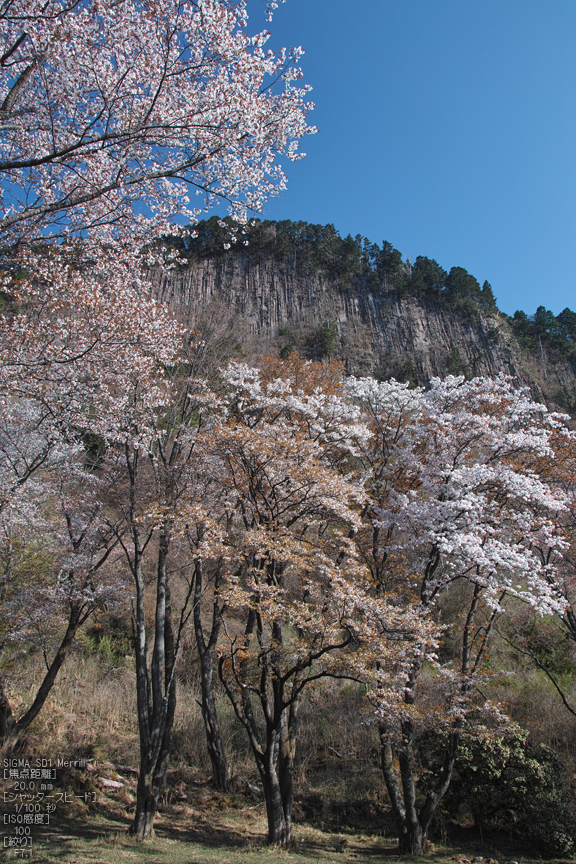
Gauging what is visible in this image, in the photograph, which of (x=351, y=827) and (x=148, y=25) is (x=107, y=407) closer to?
(x=148, y=25)

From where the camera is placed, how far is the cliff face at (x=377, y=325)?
180 feet

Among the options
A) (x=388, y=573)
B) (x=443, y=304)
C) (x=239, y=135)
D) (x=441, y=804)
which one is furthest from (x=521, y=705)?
(x=443, y=304)

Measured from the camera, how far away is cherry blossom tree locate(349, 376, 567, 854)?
8.20 metres

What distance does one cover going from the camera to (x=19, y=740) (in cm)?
1044

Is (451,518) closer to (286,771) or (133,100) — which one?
(286,771)

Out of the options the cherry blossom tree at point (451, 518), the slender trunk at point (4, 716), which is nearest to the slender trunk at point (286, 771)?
the cherry blossom tree at point (451, 518)

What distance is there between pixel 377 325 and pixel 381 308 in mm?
3363

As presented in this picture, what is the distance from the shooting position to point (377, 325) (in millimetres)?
62781

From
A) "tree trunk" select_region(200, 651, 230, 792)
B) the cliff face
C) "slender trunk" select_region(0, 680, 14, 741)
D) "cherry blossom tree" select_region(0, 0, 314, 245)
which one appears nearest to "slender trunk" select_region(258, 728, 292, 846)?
"tree trunk" select_region(200, 651, 230, 792)

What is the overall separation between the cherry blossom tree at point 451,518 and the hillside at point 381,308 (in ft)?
138

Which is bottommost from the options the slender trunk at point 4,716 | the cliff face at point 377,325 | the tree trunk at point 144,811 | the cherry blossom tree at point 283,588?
the tree trunk at point 144,811

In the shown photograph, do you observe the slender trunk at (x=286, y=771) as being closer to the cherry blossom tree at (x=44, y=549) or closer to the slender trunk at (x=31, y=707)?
the cherry blossom tree at (x=44, y=549)

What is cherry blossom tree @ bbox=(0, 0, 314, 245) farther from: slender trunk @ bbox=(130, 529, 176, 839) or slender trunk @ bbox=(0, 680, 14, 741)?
slender trunk @ bbox=(0, 680, 14, 741)

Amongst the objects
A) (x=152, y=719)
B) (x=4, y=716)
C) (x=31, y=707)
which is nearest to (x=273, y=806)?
(x=152, y=719)
